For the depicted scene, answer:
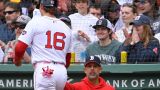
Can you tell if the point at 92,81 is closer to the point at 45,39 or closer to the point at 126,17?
the point at 45,39

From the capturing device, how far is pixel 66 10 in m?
10.7

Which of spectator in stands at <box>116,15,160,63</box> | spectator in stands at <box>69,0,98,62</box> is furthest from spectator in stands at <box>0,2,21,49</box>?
spectator in stands at <box>116,15,160,63</box>

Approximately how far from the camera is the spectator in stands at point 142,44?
367 inches

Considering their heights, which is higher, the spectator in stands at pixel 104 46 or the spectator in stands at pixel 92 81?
the spectator in stands at pixel 104 46

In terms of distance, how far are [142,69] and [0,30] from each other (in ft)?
8.14

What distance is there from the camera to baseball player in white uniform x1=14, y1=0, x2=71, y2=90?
7695 millimetres

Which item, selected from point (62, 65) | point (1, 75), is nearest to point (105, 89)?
point (62, 65)

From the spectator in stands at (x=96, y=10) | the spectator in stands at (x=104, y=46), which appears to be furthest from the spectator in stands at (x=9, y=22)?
the spectator in stands at (x=104, y=46)

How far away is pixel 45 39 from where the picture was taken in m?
7.77

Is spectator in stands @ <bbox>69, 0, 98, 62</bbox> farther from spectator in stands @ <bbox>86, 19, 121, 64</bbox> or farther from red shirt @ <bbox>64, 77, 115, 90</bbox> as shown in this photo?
red shirt @ <bbox>64, 77, 115, 90</bbox>

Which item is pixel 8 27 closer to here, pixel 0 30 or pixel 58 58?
pixel 0 30

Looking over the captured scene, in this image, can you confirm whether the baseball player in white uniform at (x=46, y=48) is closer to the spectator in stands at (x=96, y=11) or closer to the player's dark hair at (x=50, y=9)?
the player's dark hair at (x=50, y=9)

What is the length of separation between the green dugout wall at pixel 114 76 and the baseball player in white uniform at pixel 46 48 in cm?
187

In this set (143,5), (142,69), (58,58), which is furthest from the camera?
(143,5)
